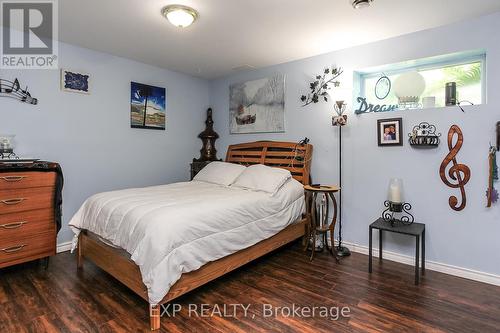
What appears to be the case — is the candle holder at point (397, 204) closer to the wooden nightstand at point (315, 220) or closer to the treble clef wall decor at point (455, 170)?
the treble clef wall decor at point (455, 170)

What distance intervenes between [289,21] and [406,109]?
1.46 m

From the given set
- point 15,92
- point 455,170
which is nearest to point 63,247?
point 15,92

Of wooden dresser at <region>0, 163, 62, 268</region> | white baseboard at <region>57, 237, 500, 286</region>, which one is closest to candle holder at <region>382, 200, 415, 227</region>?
white baseboard at <region>57, 237, 500, 286</region>

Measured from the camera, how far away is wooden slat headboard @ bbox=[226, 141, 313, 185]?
354 cm

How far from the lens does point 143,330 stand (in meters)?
1.83

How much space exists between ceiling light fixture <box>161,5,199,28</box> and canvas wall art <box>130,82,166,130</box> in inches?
63.3

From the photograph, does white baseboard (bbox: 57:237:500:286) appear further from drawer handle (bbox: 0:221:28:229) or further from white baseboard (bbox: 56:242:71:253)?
drawer handle (bbox: 0:221:28:229)

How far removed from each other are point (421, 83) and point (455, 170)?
3.03 ft

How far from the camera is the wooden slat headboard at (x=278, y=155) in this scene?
354cm

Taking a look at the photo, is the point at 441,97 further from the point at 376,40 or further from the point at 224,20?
the point at 224,20

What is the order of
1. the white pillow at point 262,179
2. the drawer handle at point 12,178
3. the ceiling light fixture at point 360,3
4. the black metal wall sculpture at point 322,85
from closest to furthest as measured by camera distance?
the ceiling light fixture at point 360,3 < the drawer handle at point 12,178 < the white pillow at point 262,179 < the black metal wall sculpture at point 322,85

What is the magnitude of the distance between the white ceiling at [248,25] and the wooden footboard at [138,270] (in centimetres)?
196

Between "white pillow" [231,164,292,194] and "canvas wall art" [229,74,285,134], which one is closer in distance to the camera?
"white pillow" [231,164,292,194]

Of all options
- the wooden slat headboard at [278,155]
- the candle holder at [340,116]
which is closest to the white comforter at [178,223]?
the wooden slat headboard at [278,155]
